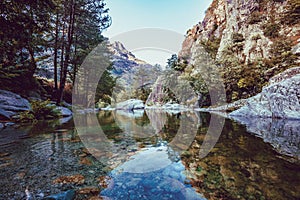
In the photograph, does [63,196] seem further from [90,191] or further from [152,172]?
[152,172]

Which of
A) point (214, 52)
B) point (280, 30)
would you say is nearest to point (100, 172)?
point (280, 30)

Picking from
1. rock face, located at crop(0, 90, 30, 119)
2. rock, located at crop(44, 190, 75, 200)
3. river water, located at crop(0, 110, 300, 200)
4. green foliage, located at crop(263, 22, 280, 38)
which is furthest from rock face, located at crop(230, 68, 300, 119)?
green foliage, located at crop(263, 22, 280, 38)

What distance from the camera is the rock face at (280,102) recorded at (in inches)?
270

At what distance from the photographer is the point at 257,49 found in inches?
723

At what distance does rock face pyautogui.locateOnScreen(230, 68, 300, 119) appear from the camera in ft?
22.5

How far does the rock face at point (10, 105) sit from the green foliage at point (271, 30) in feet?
77.8

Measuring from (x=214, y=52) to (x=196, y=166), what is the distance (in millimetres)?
29508

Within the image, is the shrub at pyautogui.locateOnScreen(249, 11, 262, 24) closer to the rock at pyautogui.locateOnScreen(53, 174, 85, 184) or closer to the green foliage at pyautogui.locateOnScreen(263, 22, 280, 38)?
the green foliage at pyautogui.locateOnScreen(263, 22, 280, 38)

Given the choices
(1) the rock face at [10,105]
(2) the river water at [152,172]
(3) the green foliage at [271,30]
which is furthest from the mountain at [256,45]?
(1) the rock face at [10,105]

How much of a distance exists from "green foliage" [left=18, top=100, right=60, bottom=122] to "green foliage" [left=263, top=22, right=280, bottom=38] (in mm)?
22713

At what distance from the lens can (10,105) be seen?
21.0ft

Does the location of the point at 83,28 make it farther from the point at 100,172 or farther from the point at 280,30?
the point at 280,30

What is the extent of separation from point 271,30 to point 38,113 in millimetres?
23483

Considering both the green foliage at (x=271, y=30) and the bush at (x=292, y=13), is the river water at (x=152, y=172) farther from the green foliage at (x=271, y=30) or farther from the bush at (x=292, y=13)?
the bush at (x=292, y=13)
